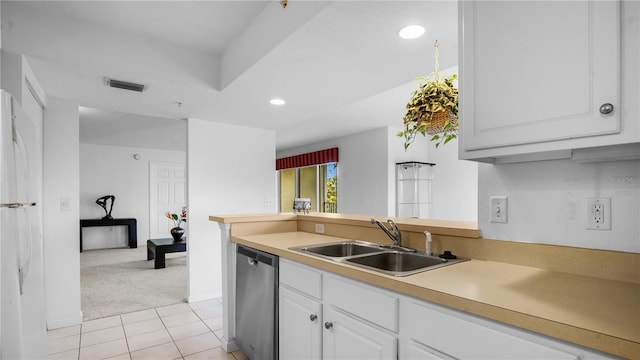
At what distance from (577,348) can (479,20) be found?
1.13 meters

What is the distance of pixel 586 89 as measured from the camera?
1007 mm

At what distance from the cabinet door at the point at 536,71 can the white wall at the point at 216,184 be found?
3.26 metres

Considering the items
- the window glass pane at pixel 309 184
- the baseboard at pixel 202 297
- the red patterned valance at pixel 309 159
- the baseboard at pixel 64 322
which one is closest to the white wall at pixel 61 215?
the baseboard at pixel 64 322

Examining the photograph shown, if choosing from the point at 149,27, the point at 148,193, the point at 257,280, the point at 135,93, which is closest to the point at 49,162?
the point at 135,93

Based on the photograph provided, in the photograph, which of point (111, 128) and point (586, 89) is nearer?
point (586, 89)

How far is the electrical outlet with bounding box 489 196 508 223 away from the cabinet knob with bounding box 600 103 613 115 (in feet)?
1.96

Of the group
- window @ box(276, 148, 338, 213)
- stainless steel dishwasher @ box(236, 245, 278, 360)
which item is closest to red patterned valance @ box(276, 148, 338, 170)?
window @ box(276, 148, 338, 213)

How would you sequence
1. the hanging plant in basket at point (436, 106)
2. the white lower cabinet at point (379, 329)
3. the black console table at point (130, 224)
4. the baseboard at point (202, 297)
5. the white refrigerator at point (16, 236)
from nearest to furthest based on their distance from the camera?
the white lower cabinet at point (379, 329) < the white refrigerator at point (16, 236) < the hanging plant in basket at point (436, 106) < the baseboard at point (202, 297) < the black console table at point (130, 224)

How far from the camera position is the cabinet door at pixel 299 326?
1655 millimetres

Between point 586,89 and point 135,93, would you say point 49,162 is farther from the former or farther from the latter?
point 586,89

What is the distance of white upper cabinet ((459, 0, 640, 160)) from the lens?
97 cm

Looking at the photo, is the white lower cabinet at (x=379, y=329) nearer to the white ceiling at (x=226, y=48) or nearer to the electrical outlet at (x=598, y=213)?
the electrical outlet at (x=598, y=213)

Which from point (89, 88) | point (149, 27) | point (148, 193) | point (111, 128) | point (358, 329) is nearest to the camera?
point (358, 329)

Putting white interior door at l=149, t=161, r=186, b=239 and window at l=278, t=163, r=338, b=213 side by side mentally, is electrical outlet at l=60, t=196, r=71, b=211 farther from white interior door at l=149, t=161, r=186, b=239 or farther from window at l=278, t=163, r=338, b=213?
white interior door at l=149, t=161, r=186, b=239
